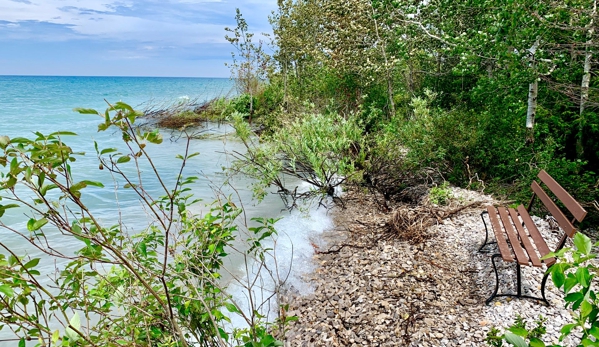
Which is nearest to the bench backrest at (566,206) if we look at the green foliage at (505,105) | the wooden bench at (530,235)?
the wooden bench at (530,235)

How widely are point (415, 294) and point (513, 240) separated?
1181mm

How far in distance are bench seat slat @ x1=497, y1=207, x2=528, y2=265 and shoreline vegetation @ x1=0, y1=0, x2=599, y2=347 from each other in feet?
1.40

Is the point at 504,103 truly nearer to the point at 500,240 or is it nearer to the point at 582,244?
the point at 500,240

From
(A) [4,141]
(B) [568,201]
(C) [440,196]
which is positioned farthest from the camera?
(C) [440,196]

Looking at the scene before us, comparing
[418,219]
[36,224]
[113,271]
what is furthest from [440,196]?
[36,224]

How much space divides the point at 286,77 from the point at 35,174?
1948 centimetres

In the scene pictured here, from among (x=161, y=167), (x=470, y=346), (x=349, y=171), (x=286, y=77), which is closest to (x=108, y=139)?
(x=161, y=167)

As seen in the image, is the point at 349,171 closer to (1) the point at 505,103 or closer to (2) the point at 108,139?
(1) the point at 505,103

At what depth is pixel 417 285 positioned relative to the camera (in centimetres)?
429

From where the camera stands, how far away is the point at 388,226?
6.07 m

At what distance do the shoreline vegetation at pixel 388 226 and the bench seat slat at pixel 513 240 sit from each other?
43 centimetres

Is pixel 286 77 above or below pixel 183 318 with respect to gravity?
above

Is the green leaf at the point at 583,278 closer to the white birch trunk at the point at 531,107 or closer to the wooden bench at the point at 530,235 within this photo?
the wooden bench at the point at 530,235

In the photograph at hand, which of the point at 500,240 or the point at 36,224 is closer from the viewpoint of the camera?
the point at 36,224
